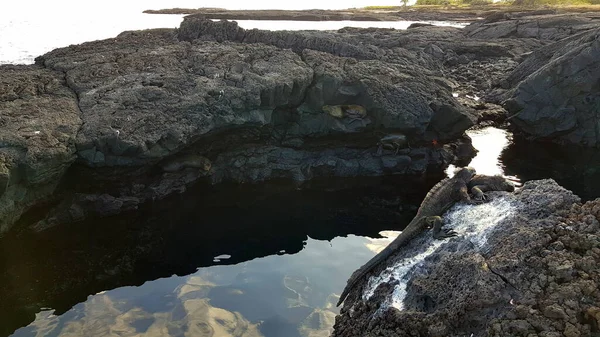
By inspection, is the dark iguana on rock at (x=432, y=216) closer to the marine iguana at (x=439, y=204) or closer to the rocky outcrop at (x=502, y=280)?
the marine iguana at (x=439, y=204)

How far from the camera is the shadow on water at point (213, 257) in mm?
13805

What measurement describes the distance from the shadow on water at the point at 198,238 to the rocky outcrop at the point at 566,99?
337 inches

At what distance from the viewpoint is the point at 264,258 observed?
17.6 meters

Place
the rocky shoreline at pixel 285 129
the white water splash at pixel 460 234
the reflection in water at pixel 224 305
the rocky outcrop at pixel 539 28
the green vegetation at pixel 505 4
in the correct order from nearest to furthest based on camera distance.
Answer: the rocky shoreline at pixel 285 129 → the white water splash at pixel 460 234 → the reflection in water at pixel 224 305 → the rocky outcrop at pixel 539 28 → the green vegetation at pixel 505 4

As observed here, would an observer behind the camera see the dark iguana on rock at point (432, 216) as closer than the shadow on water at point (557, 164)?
Yes

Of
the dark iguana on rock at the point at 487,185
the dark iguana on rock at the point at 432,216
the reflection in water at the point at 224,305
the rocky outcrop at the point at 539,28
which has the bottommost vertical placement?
the reflection in water at the point at 224,305

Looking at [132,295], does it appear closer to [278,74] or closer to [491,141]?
[278,74]

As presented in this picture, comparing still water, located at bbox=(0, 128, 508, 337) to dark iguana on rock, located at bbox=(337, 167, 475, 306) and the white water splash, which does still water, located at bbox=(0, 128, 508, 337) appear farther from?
the white water splash

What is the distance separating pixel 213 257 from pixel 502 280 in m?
11.0

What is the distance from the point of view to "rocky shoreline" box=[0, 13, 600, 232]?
18.9 metres

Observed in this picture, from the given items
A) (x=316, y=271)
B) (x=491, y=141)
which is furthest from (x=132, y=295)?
(x=491, y=141)

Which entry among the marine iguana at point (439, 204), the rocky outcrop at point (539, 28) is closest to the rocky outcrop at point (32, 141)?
the marine iguana at point (439, 204)

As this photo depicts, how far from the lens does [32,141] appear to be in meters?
17.5

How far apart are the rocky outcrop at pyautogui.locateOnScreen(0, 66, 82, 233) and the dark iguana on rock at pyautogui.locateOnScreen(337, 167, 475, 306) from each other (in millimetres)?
11980
